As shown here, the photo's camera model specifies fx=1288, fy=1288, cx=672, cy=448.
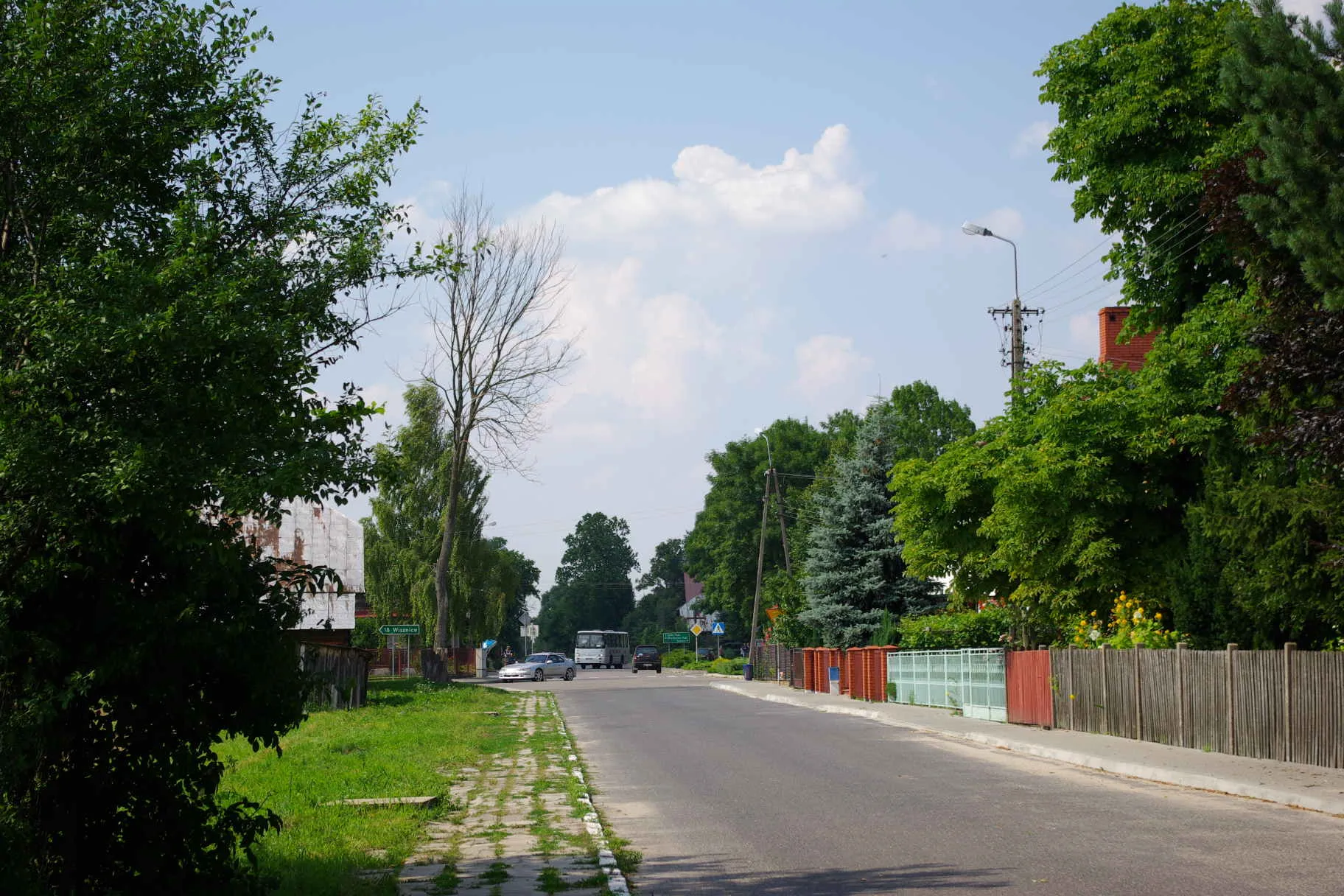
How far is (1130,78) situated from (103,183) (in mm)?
22996

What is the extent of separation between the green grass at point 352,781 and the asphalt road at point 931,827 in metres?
1.94

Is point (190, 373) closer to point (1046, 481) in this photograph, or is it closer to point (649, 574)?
point (1046, 481)

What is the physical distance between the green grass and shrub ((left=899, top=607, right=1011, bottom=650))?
12068mm

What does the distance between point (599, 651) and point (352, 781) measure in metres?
91.9

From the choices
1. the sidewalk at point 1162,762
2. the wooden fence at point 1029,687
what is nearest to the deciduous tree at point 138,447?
the sidewalk at point 1162,762

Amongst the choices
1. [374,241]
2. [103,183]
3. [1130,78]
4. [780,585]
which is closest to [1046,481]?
[1130,78]

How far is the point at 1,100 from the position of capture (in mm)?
6848

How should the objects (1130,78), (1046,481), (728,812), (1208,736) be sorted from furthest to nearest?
(1130,78) < (1046,481) < (1208,736) < (728,812)

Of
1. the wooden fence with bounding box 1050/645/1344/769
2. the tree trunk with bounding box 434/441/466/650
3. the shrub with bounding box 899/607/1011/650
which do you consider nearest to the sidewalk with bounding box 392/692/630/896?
the wooden fence with bounding box 1050/645/1344/769

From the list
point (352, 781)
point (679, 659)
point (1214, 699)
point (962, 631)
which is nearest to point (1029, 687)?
point (1214, 699)

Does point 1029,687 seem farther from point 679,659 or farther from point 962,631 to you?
point 679,659

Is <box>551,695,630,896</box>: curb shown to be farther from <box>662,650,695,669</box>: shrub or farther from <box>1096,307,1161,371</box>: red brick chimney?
<box>662,650,695,669</box>: shrub

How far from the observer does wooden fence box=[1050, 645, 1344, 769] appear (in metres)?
16.0

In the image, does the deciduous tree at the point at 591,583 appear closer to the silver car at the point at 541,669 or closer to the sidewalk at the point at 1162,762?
the silver car at the point at 541,669
